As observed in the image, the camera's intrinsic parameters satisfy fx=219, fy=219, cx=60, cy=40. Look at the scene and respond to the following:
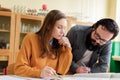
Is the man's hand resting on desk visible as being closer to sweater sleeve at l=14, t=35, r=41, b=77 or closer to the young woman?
the young woman

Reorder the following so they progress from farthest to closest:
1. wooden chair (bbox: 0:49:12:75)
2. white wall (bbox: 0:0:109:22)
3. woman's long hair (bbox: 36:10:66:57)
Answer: white wall (bbox: 0:0:109:22)
wooden chair (bbox: 0:49:12:75)
woman's long hair (bbox: 36:10:66:57)

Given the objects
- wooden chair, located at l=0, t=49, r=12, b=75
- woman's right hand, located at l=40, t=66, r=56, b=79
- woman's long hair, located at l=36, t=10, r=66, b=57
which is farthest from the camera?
wooden chair, located at l=0, t=49, r=12, b=75

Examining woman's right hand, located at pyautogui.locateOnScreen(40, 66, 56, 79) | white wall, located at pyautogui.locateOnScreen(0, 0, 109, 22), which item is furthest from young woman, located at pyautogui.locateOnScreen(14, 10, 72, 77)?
white wall, located at pyautogui.locateOnScreen(0, 0, 109, 22)

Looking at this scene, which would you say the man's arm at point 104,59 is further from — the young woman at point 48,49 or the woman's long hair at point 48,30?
the woman's long hair at point 48,30

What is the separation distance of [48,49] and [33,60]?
0.13 m

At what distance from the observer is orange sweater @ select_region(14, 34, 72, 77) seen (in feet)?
4.42

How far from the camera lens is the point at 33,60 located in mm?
1447

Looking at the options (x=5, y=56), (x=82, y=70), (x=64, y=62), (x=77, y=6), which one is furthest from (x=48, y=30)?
(x=77, y=6)

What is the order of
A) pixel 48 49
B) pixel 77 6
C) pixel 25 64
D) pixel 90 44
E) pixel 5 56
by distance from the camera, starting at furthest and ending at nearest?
pixel 77 6, pixel 5 56, pixel 90 44, pixel 48 49, pixel 25 64

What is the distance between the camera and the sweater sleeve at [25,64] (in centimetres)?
133

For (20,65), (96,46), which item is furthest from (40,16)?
(20,65)

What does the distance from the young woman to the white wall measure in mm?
2090

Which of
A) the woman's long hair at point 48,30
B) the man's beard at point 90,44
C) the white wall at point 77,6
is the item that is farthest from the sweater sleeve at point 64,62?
the white wall at point 77,6

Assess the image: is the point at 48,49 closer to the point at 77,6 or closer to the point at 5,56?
the point at 5,56
